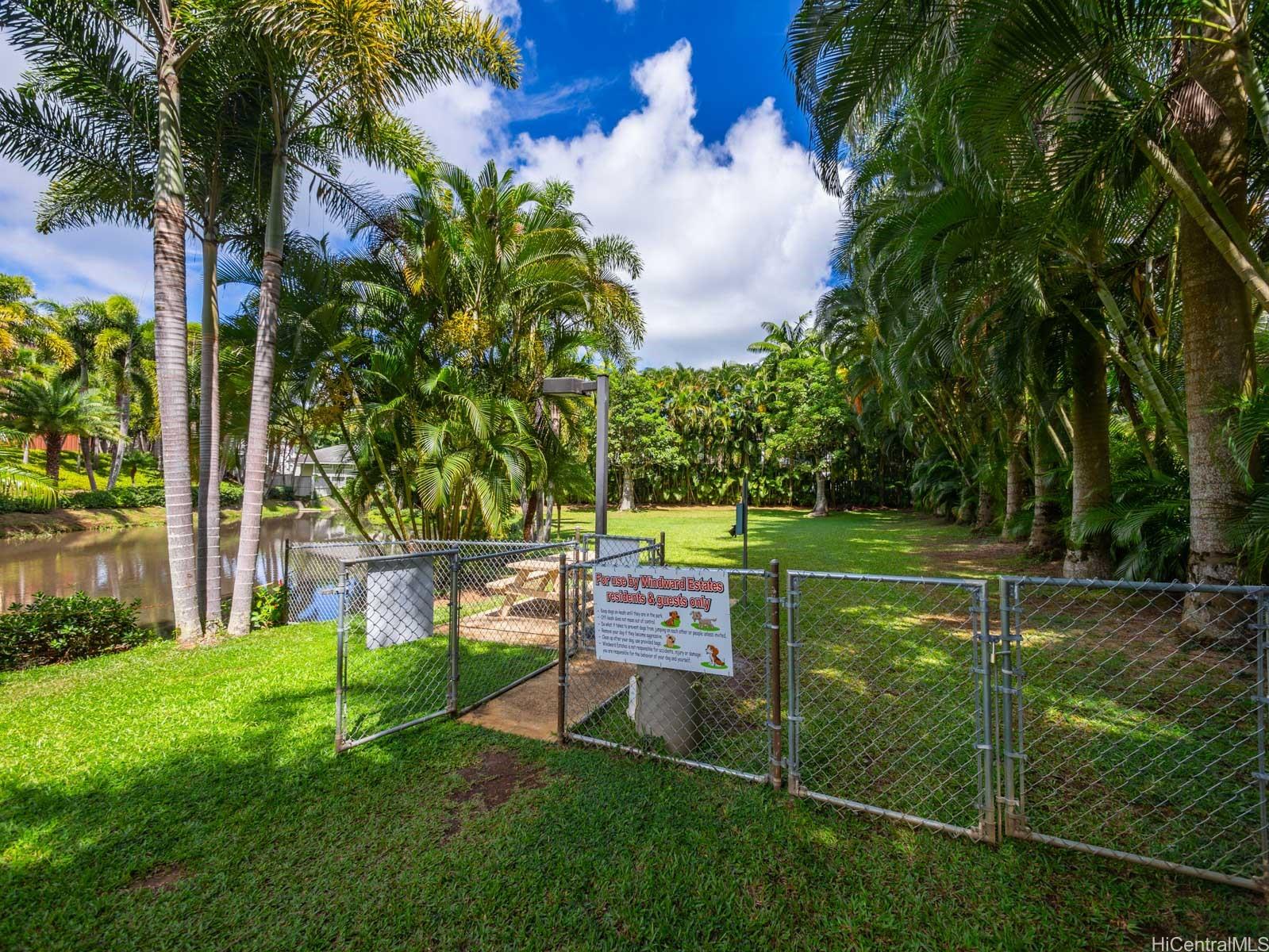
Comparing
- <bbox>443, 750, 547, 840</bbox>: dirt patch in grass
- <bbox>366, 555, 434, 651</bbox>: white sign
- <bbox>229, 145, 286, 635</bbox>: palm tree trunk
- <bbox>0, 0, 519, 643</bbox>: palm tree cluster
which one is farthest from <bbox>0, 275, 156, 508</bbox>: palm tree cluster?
<bbox>443, 750, 547, 840</bbox>: dirt patch in grass

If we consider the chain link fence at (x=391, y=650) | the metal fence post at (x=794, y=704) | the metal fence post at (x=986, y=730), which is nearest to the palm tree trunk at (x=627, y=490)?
the chain link fence at (x=391, y=650)

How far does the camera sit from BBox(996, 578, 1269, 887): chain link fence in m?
2.52

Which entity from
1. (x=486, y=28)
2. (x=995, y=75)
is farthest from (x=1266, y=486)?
(x=486, y=28)

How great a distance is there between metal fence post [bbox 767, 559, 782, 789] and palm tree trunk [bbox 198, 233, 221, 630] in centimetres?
756

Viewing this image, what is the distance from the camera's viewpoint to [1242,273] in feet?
14.7

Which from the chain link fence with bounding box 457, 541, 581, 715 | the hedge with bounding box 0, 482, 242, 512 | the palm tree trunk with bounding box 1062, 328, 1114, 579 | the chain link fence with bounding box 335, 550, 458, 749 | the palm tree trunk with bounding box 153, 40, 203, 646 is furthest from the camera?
the hedge with bounding box 0, 482, 242, 512

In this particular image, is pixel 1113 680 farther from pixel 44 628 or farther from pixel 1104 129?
pixel 44 628

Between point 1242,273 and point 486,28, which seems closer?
point 1242,273

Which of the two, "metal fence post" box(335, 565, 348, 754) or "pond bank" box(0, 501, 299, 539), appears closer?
"metal fence post" box(335, 565, 348, 754)

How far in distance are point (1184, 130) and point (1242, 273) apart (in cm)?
204

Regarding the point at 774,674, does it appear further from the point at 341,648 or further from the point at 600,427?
the point at 600,427

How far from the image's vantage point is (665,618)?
322 centimetres

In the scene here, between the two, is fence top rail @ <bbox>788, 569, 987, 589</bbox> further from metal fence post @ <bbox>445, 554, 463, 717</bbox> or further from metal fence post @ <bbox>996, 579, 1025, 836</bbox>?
metal fence post @ <bbox>445, 554, 463, 717</bbox>

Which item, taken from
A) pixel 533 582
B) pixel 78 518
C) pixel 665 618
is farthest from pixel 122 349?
pixel 665 618
